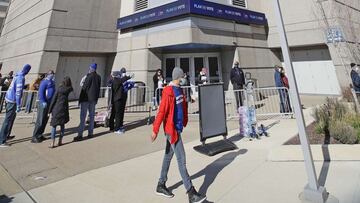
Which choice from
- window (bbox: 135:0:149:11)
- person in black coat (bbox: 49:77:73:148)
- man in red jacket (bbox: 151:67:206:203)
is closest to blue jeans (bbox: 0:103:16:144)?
person in black coat (bbox: 49:77:73:148)

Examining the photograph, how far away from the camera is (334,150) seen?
492cm

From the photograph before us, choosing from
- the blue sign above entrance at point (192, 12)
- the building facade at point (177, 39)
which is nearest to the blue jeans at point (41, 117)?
the building facade at point (177, 39)

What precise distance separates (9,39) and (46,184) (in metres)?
19.3

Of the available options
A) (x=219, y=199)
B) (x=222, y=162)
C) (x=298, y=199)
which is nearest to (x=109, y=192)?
(x=219, y=199)

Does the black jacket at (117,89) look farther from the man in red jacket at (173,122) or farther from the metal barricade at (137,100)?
the man in red jacket at (173,122)

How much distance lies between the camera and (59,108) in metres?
6.48

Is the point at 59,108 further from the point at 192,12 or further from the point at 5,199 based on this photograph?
the point at 192,12

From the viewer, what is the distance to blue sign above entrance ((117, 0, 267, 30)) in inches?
492

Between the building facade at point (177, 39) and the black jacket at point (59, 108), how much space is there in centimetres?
746

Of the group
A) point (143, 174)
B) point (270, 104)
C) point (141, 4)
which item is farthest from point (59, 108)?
point (141, 4)

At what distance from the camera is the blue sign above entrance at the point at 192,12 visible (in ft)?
41.0

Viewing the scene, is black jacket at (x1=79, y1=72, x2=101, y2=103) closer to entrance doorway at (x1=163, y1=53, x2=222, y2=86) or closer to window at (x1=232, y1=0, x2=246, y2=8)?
entrance doorway at (x1=163, y1=53, x2=222, y2=86)

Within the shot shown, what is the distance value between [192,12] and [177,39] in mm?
1598

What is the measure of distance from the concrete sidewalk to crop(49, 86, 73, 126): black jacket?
7.49 ft
